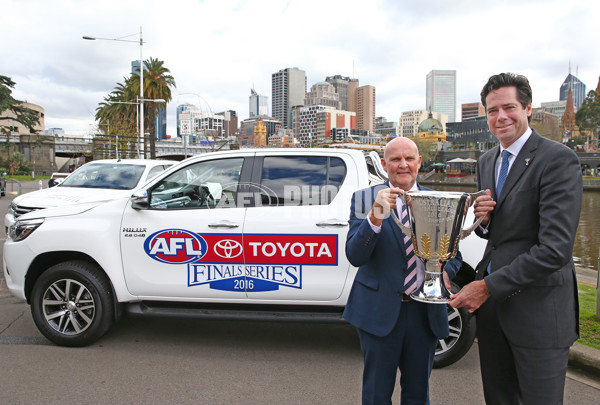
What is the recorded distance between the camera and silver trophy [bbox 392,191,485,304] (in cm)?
212

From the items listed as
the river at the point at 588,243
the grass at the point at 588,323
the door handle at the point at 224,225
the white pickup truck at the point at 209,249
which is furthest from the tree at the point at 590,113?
the door handle at the point at 224,225

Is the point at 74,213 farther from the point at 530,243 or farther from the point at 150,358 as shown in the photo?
the point at 530,243

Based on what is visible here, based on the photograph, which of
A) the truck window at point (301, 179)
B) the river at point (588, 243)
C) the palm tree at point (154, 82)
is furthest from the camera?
the palm tree at point (154, 82)

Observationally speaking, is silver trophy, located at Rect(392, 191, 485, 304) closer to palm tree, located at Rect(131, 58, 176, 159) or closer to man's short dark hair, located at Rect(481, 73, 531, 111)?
man's short dark hair, located at Rect(481, 73, 531, 111)

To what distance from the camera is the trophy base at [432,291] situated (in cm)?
212

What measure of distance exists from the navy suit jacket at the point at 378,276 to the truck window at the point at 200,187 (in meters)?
2.09

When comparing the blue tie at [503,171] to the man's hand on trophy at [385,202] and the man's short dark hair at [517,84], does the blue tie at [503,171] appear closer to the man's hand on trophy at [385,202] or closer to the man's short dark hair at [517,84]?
the man's short dark hair at [517,84]

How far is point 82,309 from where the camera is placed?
14.0 ft

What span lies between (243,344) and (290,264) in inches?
42.9

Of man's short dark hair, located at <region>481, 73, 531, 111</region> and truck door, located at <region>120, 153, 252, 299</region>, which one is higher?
man's short dark hair, located at <region>481, 73, 531, 111</region>

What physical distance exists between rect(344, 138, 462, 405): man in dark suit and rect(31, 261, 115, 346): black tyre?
282 centimetres

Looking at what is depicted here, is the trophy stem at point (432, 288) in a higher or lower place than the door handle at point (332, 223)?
lower

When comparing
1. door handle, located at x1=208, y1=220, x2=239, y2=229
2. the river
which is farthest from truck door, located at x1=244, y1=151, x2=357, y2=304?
the river

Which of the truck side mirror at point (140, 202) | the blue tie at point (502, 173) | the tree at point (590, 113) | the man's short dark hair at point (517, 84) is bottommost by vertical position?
the truck side mirror at point (140, 202)
